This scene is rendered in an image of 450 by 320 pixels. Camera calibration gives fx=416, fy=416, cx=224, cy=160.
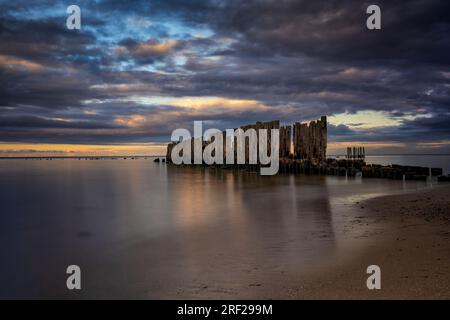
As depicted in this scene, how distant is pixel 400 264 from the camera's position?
540cm

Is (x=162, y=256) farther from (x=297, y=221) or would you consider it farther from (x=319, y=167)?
(x=319, y=167)

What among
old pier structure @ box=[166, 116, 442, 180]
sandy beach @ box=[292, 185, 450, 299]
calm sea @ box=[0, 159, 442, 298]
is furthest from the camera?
old pier structure @ box=[166, 116, 442, 180]

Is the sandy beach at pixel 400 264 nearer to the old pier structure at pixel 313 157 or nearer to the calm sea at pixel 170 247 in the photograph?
the calm sea at pixel 170 247

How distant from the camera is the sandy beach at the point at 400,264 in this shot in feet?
14.6

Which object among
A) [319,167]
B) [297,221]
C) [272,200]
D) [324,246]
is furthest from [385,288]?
[319,167]

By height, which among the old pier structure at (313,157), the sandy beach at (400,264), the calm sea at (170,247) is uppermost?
the old pier structure at (313,157)

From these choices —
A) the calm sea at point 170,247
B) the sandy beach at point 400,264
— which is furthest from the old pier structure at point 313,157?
the sandy beach at point 400,264

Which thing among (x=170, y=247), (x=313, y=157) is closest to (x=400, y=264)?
(x=170, y=247)

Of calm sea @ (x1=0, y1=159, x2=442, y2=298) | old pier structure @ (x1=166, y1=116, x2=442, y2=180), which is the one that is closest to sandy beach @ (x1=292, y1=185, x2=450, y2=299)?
calm sea @ (x1=0, y1=159, x2=442, y2=298)

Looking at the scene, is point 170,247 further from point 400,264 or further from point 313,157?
point 313,157

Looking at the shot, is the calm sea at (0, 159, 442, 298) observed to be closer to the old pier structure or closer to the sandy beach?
the sandy beach

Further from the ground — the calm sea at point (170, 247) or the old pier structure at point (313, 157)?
the old pier structure at point (313, 157)

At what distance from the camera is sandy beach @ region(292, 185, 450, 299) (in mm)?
4465

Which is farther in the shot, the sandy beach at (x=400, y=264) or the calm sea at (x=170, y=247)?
the calm sea at (x=170, y=247)
